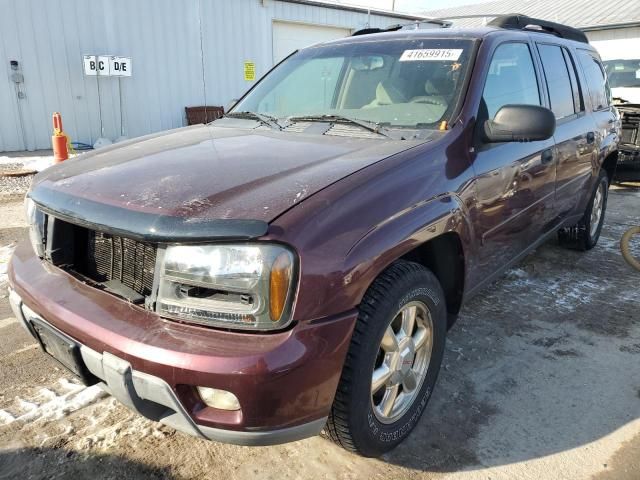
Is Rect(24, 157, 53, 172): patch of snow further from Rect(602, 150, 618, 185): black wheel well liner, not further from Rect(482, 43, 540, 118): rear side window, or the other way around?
Rect(602, 150, 618, 185): black wheel well liner

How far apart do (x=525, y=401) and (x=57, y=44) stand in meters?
10.7

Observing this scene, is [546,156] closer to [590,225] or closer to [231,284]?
[590,225]

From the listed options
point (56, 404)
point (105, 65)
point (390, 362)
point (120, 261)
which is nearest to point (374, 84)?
point (390, 362)

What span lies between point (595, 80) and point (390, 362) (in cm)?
370

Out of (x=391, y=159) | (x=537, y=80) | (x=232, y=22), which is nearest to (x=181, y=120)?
(x=232, y=22)

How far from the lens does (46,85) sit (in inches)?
403

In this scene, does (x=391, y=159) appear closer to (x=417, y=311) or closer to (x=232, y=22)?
(x=417, y=311)

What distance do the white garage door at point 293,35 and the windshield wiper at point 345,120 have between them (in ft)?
35.7

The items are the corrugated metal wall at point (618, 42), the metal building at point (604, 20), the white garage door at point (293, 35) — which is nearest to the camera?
the white garage door at point (293, 35)

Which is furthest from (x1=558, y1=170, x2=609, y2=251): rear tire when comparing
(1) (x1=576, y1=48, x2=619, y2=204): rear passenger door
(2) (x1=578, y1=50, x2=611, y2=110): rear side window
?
(2) (x1=578, y1=50, x2=611, y2=110): rear side window

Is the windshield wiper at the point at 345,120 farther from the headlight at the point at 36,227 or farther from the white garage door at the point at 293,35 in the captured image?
the white garage door at the point at 293,35

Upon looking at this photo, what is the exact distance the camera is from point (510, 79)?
10.2 ft

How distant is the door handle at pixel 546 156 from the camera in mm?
3256

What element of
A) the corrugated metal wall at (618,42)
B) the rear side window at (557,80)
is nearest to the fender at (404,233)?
the rear side window at (557,80)
